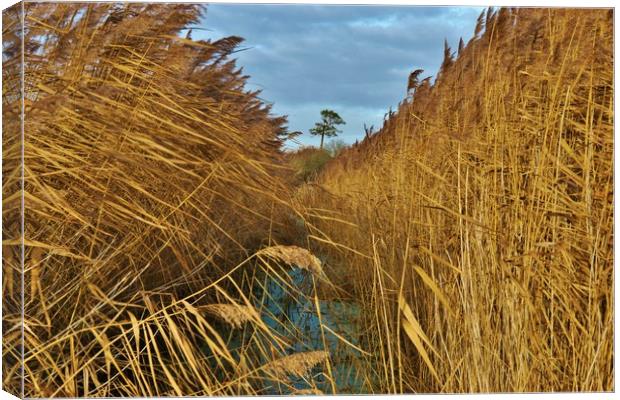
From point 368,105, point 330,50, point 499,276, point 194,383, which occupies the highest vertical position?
point 330,50

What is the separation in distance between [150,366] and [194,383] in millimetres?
153

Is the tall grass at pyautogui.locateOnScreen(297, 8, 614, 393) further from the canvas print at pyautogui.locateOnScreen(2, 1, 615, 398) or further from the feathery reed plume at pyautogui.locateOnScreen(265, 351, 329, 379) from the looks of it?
the feathery reed plume at pyautogui.locateOnScreen(265, 351, 329, 379)

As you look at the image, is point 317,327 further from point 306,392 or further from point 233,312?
point 233,312

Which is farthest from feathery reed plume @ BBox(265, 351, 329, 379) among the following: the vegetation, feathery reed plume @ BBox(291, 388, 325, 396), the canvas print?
the vegetation

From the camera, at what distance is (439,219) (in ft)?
7.22

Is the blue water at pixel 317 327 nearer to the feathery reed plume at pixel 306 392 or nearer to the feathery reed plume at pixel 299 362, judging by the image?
the feathery reed plume at pixel 306 392

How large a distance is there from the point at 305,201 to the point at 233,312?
607 mm

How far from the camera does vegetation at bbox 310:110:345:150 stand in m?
2.26

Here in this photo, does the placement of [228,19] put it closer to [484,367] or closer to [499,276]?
[499,276]

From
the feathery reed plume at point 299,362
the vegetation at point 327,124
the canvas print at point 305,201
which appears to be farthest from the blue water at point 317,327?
the vegetation at point 327,124

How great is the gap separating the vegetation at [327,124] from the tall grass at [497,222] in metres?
0.12

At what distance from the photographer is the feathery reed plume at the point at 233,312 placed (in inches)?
73.6

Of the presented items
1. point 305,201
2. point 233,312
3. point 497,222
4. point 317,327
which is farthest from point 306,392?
point 497,222

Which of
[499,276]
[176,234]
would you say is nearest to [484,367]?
[499,276]
